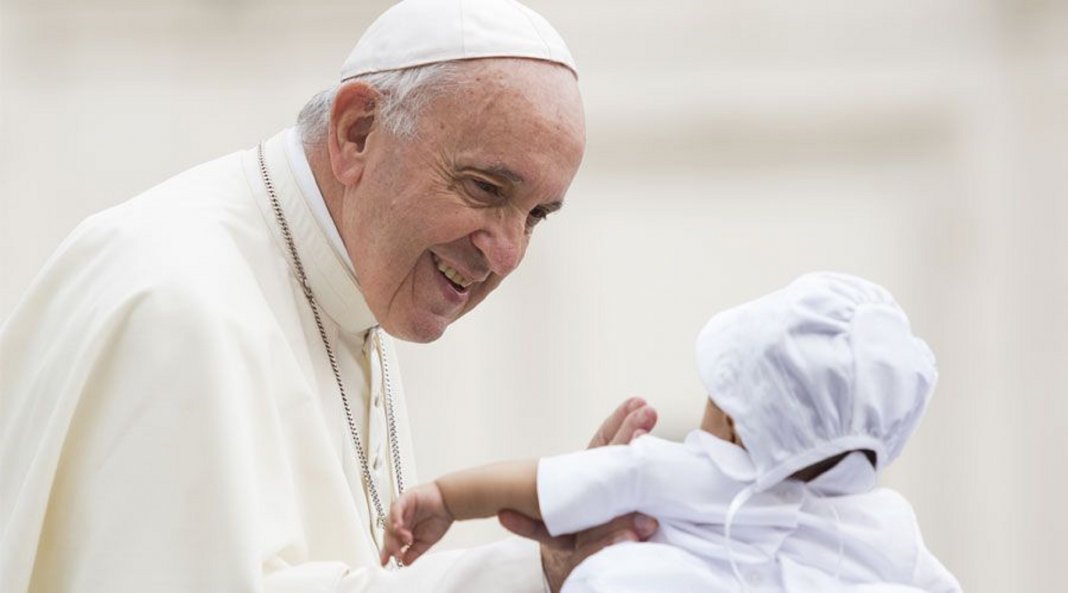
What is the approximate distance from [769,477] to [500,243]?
0.99 m

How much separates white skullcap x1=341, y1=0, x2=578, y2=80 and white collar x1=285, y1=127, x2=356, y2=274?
19cm

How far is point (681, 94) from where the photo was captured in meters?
10.6

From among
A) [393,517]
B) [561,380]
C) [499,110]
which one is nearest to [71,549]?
[393,517]

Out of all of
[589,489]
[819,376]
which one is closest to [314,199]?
[589,489]

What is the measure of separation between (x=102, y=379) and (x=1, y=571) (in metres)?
0.38

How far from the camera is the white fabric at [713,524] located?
3.35 m

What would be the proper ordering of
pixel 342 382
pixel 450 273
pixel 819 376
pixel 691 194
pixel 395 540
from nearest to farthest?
pixel 819 376
pixel 395 540
pixel 450 273
pixel 342 382
pixel 691 194

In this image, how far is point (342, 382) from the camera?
4570mm

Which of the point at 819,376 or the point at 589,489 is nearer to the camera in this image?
the point at 819,376

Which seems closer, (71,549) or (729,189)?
(71,549)

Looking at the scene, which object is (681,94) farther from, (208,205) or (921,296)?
(208,205)

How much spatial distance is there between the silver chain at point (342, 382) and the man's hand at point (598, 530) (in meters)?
0.85

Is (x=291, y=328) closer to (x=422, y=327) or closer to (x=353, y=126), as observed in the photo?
(x=422, y=327)

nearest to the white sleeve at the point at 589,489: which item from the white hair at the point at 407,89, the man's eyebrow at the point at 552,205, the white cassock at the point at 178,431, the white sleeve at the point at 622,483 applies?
the white sleeve at the point at 622,483
